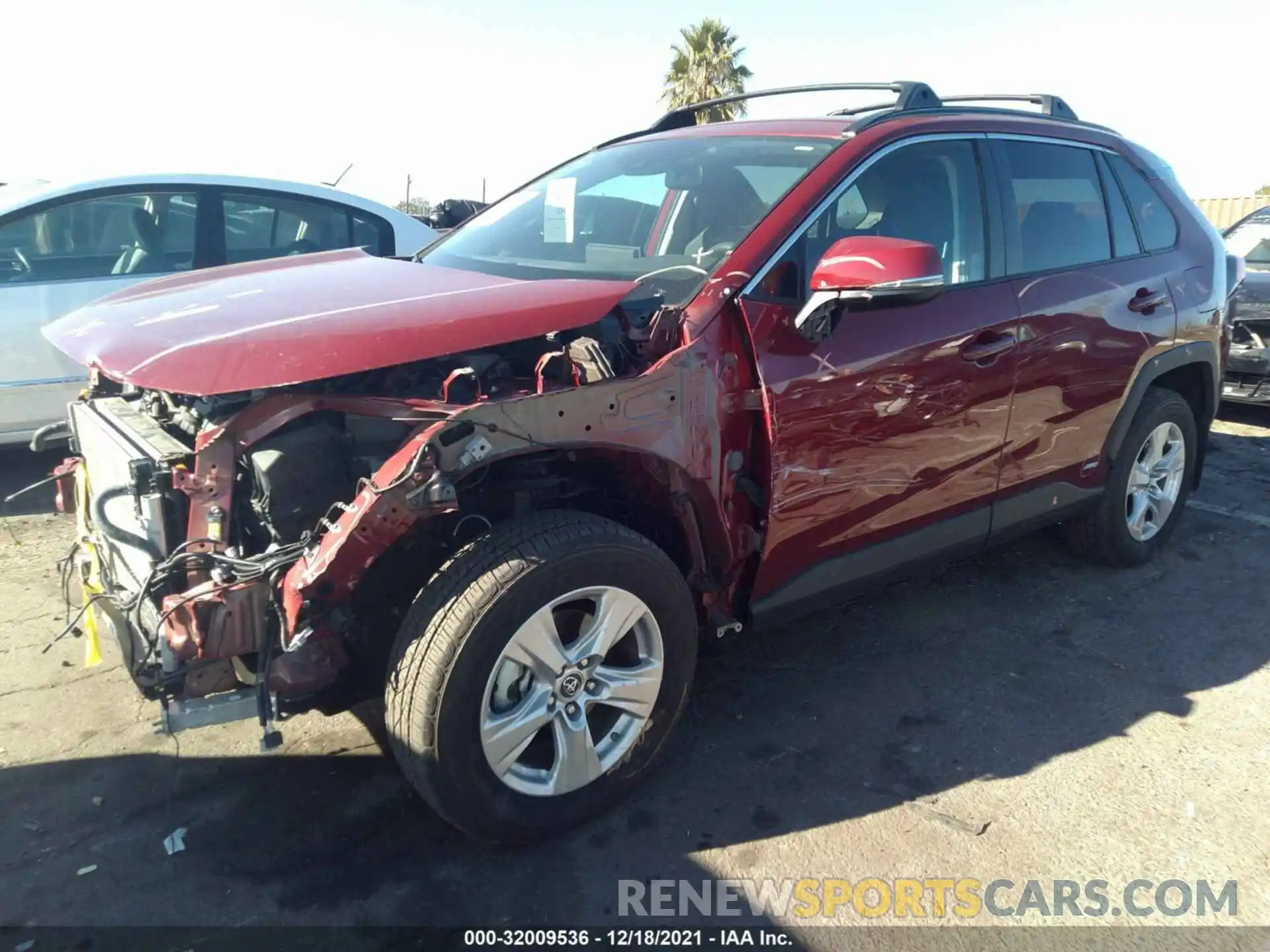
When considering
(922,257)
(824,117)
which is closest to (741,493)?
(922,257)

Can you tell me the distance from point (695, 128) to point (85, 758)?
10.1 feet

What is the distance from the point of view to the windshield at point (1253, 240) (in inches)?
320

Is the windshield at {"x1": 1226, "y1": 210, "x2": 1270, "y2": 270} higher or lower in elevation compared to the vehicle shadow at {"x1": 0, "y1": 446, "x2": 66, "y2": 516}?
higher

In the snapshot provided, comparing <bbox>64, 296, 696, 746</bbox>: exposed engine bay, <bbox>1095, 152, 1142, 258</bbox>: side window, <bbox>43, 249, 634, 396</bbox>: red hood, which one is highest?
<bbox>1095, 152, 1142, 258</bbox>: side window

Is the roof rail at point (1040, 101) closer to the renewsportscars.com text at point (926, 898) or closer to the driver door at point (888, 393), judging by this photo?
the driver door at point (888, 393)

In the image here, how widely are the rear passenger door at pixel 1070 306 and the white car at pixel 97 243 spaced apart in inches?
168

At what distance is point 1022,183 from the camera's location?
11.8 ft

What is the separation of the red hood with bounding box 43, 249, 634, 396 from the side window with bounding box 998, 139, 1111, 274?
1.68 m

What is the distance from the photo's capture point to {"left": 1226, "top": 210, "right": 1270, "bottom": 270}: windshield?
812 cm

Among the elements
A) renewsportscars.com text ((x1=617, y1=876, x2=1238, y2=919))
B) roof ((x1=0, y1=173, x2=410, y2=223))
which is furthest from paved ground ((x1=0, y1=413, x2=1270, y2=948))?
roof ((x1=0, y1=173, x2=410, y2=223))

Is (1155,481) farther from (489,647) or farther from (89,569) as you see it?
(89,569)

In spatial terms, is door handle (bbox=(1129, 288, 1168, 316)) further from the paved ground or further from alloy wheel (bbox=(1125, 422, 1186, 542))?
the paved ground

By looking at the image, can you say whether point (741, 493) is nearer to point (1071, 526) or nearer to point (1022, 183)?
point (1022, 183)

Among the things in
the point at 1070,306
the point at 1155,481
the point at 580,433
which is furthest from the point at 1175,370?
the point at 580,433
